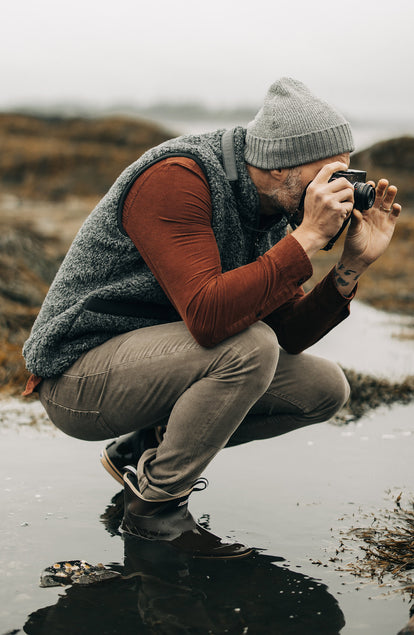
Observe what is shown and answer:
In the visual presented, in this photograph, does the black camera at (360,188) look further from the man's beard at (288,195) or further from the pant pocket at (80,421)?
the pant pocket at (80,421)

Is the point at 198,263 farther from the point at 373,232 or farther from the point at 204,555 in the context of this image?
the point at 204,555

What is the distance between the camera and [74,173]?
1161 inches

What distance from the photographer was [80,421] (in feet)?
9.25

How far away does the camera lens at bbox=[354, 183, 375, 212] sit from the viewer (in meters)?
2.63

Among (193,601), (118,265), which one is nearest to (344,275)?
(118,265)

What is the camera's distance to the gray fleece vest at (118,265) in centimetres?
263

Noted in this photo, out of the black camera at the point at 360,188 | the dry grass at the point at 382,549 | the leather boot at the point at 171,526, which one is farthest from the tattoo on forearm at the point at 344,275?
the leather boot at the point at 171,526

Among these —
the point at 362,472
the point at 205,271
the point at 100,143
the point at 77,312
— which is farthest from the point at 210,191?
the point at 100,143

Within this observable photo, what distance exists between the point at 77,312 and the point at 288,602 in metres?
1.15

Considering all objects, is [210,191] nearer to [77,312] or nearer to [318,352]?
[77,312]

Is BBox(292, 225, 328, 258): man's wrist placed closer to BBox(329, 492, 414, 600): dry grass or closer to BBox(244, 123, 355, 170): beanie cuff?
BBox(244, 123, 355, 170): beanie cuff

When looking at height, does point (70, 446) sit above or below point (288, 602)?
below

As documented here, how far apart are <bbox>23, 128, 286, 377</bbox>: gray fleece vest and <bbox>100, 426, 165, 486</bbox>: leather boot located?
1.60 ft

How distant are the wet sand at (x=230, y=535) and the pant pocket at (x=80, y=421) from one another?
1.01ft
